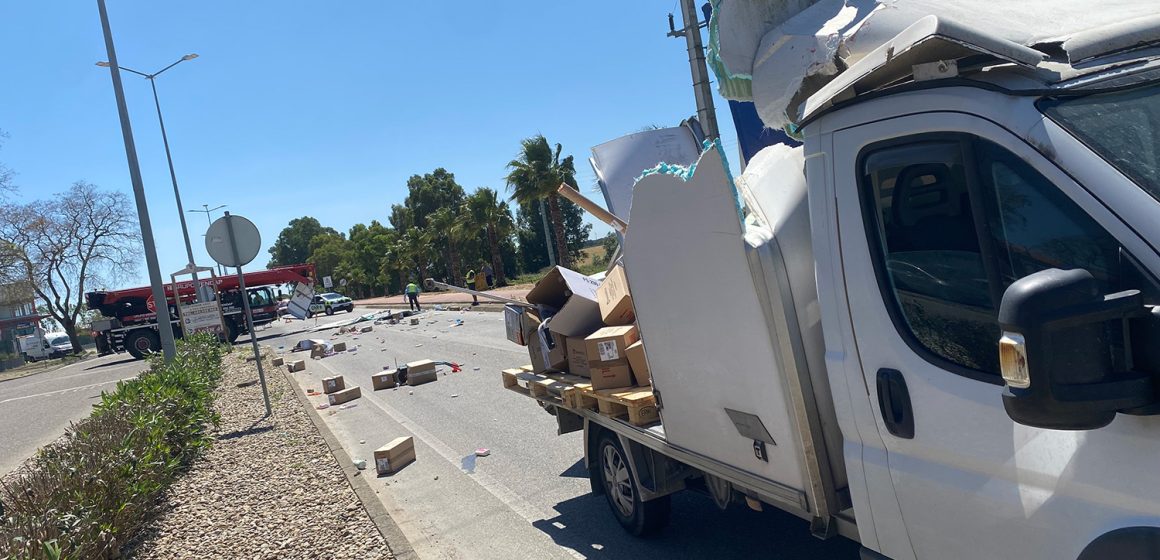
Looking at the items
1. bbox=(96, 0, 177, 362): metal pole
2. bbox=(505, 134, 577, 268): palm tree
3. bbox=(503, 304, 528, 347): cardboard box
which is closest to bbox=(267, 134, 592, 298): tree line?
bbox=(505, 134, 577, 268): palm tree

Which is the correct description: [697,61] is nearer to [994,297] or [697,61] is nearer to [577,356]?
[577,356]

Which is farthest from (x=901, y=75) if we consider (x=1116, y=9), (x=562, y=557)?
(x=562, y=557)

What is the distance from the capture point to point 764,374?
3070 mm

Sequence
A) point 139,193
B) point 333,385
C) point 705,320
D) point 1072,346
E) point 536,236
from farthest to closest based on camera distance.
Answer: point 536,236
point 139,193
point 333,385
point 705,320
point 1072,346

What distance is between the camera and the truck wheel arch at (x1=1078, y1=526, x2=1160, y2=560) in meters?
1.81

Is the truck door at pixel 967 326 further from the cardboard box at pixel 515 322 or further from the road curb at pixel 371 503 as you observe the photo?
the cardboard box at pixel 515 322

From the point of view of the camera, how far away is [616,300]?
506 cm

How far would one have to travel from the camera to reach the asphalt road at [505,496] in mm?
5070

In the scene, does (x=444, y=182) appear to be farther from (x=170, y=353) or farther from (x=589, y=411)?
(x=589, y=411)

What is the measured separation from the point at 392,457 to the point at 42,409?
1620cm

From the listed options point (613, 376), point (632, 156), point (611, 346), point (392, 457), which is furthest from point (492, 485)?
point (632, 156)

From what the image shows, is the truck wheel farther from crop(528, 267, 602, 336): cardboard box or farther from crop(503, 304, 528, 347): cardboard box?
crop(503, 304, 528, 347): cardboard box

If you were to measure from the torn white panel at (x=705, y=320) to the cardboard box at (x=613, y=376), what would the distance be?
832 millimetres

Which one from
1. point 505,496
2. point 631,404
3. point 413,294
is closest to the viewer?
point 631,404
